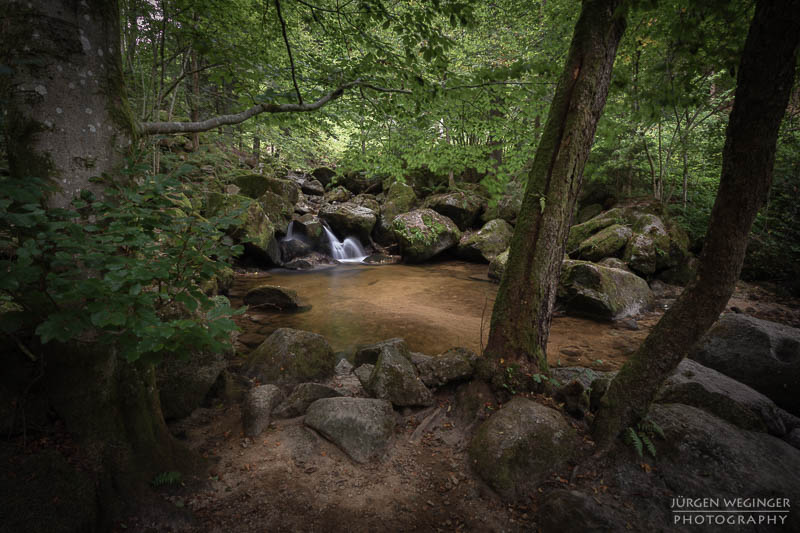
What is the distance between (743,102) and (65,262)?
13.1 feet

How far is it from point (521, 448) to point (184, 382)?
10.9ft

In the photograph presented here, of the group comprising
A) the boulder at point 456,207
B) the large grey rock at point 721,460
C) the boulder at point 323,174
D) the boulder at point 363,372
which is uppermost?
the boulder at point 323,174

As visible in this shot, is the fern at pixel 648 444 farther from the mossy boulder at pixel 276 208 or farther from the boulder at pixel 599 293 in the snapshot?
the mossy boulder at pixel 276 208

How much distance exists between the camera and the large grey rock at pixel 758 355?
156 inches

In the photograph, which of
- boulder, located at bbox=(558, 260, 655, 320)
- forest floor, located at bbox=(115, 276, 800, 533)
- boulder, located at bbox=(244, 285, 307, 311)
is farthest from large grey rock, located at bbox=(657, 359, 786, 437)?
boulder, located at bbox=(244, 285, 307, 311)

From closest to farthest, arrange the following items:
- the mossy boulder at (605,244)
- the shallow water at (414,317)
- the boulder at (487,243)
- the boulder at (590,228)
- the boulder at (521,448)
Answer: the boulder at (521,448) → the shallow water at (414,317) → the mossy boulder at (605,244) → the boulder at (590,228) → the boulder at (487,243)

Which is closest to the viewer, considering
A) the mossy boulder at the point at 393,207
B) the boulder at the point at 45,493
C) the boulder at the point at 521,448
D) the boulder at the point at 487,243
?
the boulder at the point at 45,493

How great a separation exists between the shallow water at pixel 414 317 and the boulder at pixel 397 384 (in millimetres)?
1224

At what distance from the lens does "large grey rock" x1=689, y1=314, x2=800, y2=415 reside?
3961 mm

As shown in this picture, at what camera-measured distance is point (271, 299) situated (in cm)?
775

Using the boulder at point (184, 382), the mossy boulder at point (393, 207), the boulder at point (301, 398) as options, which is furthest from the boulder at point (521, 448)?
the mossy boulder at point (393, 207)

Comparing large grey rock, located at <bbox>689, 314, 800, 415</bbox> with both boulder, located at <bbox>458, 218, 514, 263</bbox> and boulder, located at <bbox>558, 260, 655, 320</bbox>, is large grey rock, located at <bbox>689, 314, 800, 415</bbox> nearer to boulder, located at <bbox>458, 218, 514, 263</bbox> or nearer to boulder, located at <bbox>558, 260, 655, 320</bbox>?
boulder, located at <bbox>558, 260, 655, 320</bbox>

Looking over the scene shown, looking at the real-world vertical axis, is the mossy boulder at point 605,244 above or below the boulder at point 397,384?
above

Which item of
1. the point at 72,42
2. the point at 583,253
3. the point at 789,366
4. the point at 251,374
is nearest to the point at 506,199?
the point at 583,253
